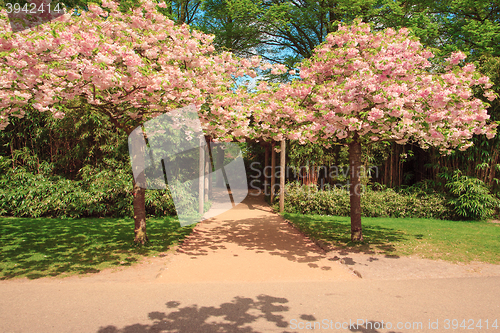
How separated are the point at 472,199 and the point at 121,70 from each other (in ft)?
35.0

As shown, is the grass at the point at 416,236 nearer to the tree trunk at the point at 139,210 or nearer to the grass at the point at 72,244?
the grass at the point at 72,244

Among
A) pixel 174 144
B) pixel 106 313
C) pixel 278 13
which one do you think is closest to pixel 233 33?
pixel 278 13

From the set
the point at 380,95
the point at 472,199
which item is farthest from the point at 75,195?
the point at 472,199

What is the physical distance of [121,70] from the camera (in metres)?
4.09

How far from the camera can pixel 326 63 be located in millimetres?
5523

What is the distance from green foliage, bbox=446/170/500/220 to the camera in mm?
9469

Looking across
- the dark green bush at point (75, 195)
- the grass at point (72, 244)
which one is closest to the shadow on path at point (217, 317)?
the grass at point (72, 244)

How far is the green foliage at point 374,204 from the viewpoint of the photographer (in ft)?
33.1

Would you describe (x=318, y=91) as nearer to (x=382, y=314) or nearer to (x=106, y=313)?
(x=382, y=314)

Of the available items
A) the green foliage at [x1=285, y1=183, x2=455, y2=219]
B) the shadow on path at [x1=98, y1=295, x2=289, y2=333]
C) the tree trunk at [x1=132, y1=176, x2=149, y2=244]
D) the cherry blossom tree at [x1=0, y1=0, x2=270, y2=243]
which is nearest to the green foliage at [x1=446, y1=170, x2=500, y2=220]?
the green foliage at [x1=285, y1=183, x2=455, y2=219]

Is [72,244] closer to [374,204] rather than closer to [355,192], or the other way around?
[355,192]

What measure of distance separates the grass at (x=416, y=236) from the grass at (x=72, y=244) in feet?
11.4

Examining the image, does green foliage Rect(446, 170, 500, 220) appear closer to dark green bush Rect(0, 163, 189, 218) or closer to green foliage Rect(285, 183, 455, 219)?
green foliage Rect(285, 183, 455, 219)

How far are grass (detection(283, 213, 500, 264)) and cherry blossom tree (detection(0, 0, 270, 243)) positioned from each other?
3.45 meters
